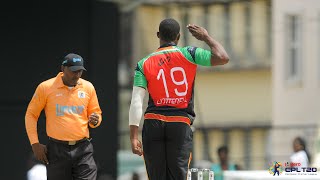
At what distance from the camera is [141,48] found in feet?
103

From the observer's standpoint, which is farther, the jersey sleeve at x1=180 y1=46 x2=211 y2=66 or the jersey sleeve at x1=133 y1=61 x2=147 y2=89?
the jersey sleeve at x1=133 y1=61 x2=147 y2=89

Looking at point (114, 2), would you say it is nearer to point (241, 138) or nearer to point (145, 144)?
point (145, 144)

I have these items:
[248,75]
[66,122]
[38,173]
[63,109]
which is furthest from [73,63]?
[248,75]

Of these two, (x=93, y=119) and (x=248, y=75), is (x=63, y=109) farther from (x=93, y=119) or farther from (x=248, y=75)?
(x=248, y=75)

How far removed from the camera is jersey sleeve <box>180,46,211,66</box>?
7.92 m

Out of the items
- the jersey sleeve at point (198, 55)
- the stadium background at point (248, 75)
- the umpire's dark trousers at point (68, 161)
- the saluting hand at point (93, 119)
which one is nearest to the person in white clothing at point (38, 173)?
the umpire's dark trousers at point (68, 161)

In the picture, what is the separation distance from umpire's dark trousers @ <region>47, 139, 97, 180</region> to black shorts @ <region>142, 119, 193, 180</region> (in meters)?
1.12

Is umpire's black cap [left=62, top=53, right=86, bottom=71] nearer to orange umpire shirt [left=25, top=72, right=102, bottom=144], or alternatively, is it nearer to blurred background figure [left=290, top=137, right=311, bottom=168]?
orange umpire shirt [left=25, top=72, right=102, bottom=144]

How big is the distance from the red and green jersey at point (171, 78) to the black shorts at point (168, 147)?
112 mm

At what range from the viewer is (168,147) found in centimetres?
806

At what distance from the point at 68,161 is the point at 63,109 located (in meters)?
0.48

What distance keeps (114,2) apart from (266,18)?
15733mm

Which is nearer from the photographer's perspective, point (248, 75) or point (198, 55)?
point (198, 55)

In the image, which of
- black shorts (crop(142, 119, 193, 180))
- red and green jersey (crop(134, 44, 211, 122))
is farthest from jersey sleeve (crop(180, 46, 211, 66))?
Answer: black shorts (crop(142, 119, 193, 180))
